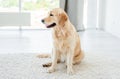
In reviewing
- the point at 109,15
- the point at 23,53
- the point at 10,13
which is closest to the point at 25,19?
the point at 10,13

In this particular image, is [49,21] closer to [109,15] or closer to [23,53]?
[23,53]

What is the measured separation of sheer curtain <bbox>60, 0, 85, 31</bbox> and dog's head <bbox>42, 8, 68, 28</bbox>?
10.4 ft

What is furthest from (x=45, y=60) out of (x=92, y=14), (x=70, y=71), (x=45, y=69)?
(x=92, y=14)

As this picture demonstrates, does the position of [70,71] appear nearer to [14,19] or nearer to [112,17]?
[112,17]

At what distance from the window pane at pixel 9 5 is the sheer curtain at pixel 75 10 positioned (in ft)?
3.81

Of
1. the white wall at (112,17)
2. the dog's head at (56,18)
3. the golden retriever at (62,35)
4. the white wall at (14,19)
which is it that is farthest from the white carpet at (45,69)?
the white wall at (14,19)

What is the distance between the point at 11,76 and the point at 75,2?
3527 millimetres

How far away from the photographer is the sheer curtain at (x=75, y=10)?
5.69m

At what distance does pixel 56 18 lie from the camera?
254 centimetres

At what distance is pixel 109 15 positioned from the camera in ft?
18.3

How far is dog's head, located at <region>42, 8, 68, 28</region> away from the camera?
2529mm

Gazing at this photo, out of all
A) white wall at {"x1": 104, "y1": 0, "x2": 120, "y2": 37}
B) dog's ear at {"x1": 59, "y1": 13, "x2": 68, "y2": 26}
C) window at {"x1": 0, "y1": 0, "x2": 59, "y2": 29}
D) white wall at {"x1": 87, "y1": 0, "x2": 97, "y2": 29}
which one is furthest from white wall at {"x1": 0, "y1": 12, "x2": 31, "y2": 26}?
dog's ear at {"x1": 59, "y1": 13, "x2": 68, "y2": 26}

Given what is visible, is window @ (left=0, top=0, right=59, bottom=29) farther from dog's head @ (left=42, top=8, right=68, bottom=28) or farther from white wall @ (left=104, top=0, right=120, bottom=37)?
dog's head @ (left=42, top=8, right=68, bottom=28)

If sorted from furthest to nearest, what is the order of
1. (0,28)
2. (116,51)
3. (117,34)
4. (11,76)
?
(0,28) → (117,34) → (116,51) → (11,76)
